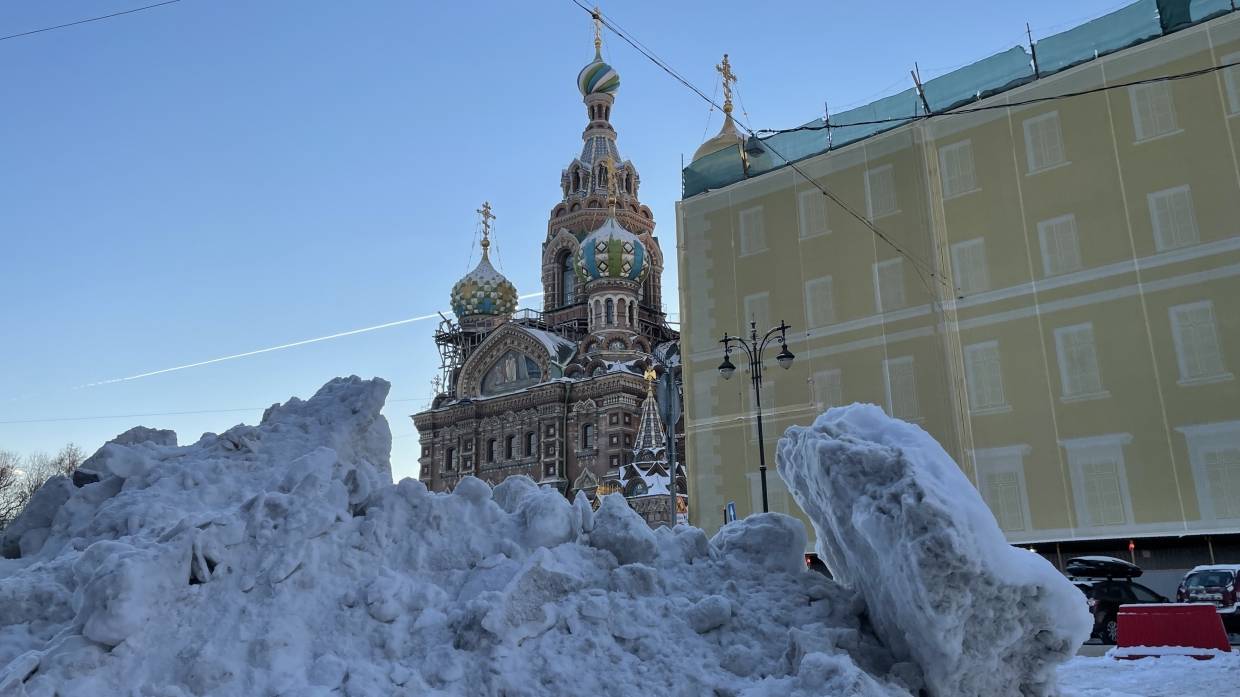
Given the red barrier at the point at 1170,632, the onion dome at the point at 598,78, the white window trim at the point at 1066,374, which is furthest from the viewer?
the onion dome at the point at 598,78

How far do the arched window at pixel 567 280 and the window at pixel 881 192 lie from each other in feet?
92.6

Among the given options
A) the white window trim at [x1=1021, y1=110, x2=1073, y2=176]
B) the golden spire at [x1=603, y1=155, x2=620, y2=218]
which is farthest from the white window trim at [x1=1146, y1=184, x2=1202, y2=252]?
the golden spire at [x1=603, y1=155, x2=620, y2=218]

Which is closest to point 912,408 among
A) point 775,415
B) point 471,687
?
point 775,415

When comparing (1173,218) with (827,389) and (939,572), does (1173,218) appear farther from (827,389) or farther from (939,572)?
(939,572)

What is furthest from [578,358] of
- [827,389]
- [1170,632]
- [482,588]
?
[482,588]

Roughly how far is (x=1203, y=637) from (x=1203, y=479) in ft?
16.8

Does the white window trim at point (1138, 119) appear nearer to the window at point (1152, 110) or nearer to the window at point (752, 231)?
the window at point (1152, 110)

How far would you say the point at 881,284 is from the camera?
1566 cm

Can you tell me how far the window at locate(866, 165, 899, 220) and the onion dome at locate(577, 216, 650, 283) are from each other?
2213 cm

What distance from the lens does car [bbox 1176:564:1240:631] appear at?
980cm

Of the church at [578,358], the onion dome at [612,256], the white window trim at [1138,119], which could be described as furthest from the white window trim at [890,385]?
the onion dome at [612,256]

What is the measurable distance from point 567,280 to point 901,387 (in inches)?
1206

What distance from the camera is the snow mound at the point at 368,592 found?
3.29 m

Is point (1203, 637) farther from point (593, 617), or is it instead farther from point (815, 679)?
point (593, 617)
